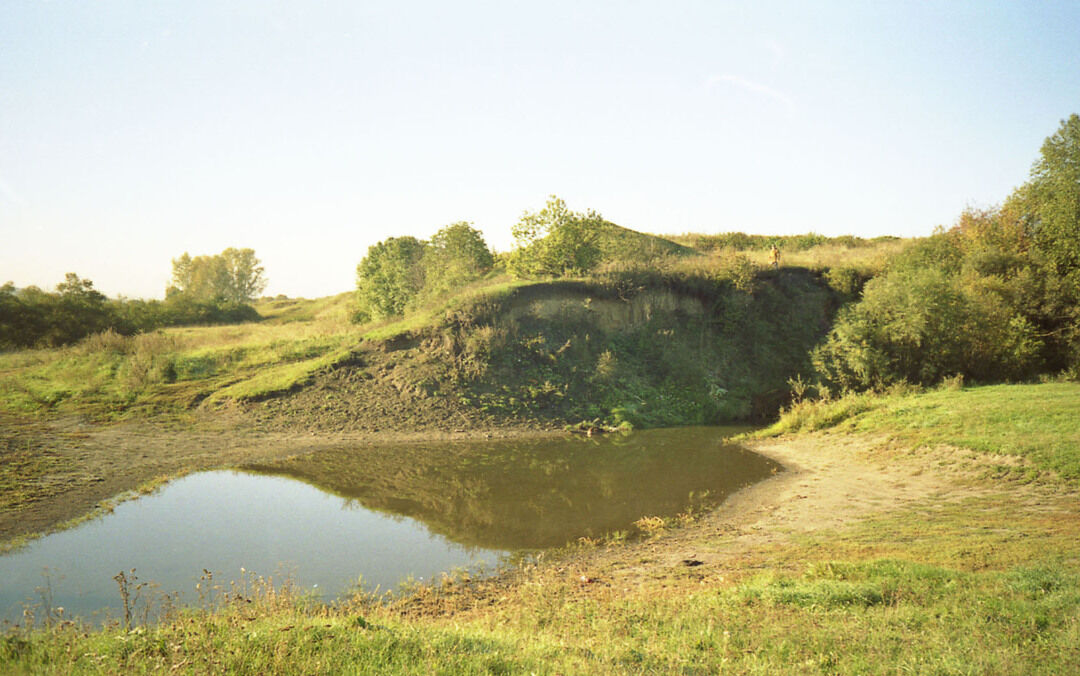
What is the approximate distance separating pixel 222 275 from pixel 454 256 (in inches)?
2659

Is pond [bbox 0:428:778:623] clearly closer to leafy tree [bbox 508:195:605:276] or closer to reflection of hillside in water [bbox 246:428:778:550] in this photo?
reflection of hillside in water [bbox 246:428:778:550]

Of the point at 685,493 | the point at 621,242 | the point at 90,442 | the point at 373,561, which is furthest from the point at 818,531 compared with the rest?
the point at 621,242

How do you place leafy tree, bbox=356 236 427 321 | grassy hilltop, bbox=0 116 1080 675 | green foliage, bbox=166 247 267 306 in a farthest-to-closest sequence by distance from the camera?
green foliage, bbox=166 247 267 306 < leafy tree, bbox=356 236 427 321 < grassy hilltop, bbox=0 116 1080 675

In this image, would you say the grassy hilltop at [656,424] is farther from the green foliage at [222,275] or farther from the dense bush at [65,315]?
the green foliage at [222,275]

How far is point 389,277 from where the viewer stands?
37.6 metres

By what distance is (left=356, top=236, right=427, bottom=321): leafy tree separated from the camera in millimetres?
35281

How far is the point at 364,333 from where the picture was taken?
27.8 m

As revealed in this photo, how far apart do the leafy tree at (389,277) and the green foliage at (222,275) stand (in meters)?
50.0

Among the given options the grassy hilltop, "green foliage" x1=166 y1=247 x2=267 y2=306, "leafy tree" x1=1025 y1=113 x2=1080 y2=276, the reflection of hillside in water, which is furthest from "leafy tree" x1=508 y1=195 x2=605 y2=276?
"green foliage" x1=166 y1=247 x2=267 y2=306

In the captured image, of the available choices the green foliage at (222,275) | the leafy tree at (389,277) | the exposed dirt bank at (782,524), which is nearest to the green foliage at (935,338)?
the exposed dirt bank at (782,524)

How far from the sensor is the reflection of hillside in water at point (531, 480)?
12.2 m

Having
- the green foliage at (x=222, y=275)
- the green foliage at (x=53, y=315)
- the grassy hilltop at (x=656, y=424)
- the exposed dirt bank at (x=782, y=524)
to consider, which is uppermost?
the green foliage at (x=222, y=275)

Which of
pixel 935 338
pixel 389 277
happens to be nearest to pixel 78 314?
pixel 389 277

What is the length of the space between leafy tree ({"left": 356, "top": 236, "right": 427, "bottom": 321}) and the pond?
17.7m
